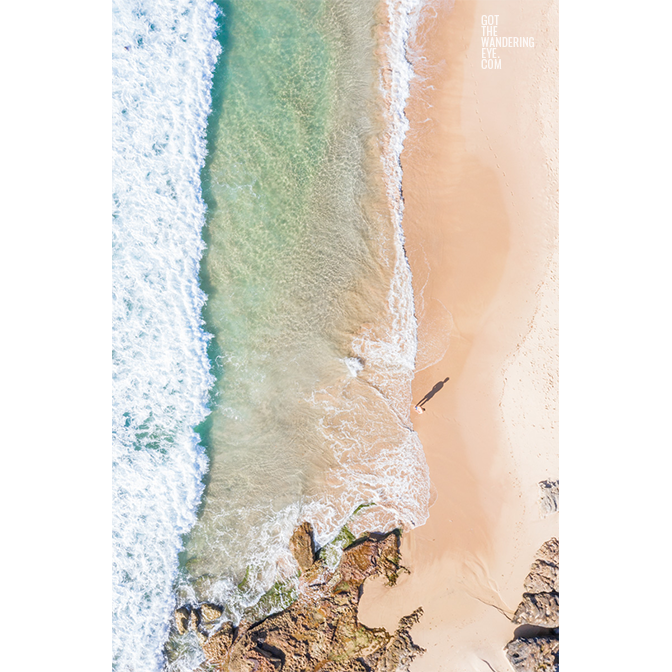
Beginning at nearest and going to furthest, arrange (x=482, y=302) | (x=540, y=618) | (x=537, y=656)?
1. (x=537, y=656)
2. (x=540, y=618)
3. (x=482, y=302)

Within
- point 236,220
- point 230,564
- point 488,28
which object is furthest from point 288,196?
point 230,564

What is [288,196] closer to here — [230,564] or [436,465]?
[436,465]

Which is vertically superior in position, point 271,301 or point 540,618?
point 271,301

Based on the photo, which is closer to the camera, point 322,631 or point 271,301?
point 322,631

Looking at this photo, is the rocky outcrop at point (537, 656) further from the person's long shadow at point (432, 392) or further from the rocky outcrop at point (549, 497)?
the person's long shadow at point (432, 392)

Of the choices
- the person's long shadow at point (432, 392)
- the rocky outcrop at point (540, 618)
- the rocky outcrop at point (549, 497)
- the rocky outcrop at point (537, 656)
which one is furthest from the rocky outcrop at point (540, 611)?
the person's long shadow at point (432, 392)

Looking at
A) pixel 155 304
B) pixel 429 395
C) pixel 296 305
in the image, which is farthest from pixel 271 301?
pixel 429 395

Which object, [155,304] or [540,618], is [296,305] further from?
[540,618]
